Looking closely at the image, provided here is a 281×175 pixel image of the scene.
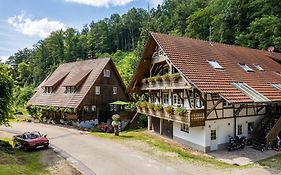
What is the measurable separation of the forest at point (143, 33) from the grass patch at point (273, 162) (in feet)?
56.0

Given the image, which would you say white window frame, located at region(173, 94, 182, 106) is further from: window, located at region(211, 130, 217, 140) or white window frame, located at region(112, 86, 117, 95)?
white window frame, located at region(112, 86, 117, 95)

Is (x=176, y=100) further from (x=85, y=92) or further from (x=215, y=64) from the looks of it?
(x=85, y=92)

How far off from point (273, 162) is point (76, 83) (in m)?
25.1

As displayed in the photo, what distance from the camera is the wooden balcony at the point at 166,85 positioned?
22.0 m

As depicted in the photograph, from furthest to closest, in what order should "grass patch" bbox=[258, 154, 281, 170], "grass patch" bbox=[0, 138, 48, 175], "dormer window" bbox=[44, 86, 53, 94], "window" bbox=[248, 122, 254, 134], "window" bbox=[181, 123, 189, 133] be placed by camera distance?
"dormer window" bbox=[44, 86, 53, 94] < "window" bbox=[248, 122, 254, 134] < "window" bbox=[181, 123, 189, 133] < "grass patch" bbox=[258, 154, 281, 170] < "grass patch" bbox=[0, 138, 48, 175]

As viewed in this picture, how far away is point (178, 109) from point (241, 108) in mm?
5433

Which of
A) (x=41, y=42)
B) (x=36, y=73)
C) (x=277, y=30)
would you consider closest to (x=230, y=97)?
(x=277, y=30)

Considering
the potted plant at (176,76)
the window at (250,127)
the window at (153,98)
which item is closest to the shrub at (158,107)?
the potted plant at (176,76)

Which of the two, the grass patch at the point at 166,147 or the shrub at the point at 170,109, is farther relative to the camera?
the shrub at the point at 170,109

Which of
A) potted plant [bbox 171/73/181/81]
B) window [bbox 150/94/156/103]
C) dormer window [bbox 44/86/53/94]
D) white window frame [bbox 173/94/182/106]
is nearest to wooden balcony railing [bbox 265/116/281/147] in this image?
white window frame [bbox 173/94/182/106]

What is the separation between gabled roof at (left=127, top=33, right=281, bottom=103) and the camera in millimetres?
20609

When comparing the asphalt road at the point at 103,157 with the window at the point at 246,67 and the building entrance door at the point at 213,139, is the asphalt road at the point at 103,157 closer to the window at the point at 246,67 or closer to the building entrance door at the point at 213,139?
the building entrance door at the point at 213,139

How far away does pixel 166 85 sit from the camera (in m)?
24.5

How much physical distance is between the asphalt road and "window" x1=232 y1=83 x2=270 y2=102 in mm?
8500
